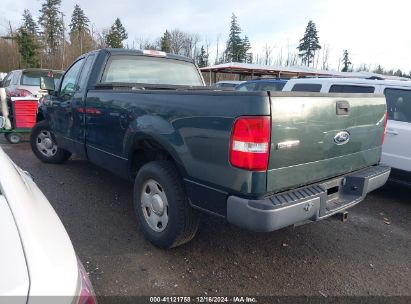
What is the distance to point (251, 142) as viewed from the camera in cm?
241

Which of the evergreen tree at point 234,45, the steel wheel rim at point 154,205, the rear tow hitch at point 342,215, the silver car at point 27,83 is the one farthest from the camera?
the evergreen tree at point 234,45

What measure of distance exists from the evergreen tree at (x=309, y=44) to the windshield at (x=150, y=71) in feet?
235

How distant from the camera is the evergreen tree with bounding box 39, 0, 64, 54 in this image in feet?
160

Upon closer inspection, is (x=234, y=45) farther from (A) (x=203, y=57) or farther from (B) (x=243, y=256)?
(B) (x=243, y=256)

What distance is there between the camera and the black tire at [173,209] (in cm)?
303

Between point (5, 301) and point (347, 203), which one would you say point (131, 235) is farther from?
point (5, 301)

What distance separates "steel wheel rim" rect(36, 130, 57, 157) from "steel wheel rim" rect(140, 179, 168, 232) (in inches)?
134

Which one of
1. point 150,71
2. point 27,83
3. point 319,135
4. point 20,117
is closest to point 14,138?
point 20,117

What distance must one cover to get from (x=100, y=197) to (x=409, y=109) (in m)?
4.54

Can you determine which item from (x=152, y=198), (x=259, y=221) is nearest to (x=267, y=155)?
(x=259, y=221)

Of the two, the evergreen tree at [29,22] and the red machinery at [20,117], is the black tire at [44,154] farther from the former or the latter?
the evergreen tree at [29,22]

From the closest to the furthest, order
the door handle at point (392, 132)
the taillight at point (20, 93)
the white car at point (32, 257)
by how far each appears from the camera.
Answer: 1. the white car at point (32, 257)
2. the door handle at point (392, 132)
3. the taillight at point (20, 93)

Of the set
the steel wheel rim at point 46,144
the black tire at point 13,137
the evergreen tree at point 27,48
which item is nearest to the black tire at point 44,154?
the steel wheel rim at point 46,144

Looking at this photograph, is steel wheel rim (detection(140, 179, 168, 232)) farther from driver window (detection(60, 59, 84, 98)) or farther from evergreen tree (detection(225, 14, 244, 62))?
evergreen tree (detection(225, 14, 244, 62))
